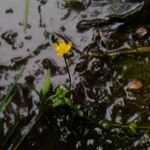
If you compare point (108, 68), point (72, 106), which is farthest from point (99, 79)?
point (72, 106)

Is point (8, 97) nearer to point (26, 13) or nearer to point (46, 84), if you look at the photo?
point (46, 84)

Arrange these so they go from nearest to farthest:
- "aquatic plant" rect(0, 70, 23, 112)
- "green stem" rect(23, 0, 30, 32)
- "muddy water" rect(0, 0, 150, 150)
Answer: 1. "aquatic plant" rect(0, 70, 23, 112)
2. "muddy water" rect(0, 0, 150, 150)
3. "green stem" rect(23, 0, 30, 32)

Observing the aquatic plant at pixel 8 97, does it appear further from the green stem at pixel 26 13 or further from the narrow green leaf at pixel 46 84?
the green stem at pixel 26 13

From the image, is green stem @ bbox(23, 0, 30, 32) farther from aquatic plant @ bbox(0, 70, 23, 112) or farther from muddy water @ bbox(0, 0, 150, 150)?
aquatic plant @ bbox(0, 70, 23, 112)

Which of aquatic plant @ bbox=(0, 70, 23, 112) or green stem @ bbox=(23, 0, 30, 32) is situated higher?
green stem @ bbox=(23, 0, 30, 32)

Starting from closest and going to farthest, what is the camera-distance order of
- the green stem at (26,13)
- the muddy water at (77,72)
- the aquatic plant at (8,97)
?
the aquatic plant at (8,97), the muddy water at (77,72), the green stem at (26,13)

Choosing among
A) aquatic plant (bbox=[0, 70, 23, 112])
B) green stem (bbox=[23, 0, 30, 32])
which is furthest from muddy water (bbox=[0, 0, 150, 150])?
aquatic plant (bbox=[0, 70, 23, 112])

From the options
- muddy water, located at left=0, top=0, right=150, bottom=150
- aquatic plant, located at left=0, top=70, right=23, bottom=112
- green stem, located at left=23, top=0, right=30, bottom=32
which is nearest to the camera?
aquatic plant, located at left=0, top=70, right=23, bottom=112

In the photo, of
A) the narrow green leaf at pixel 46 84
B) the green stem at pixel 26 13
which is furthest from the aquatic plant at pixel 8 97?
the green stem at pixel 26 13
